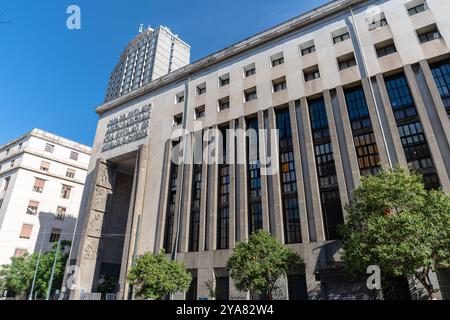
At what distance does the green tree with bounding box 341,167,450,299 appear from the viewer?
47.2ft

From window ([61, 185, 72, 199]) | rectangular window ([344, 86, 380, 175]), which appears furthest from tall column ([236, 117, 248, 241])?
window ([61, 185, 72, 199])

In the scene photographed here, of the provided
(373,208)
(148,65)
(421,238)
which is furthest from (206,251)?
(148,65)

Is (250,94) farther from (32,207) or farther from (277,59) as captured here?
(32,207)

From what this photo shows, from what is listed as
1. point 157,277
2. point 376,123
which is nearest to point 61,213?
point 157,277

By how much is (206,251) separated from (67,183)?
35.8 meters

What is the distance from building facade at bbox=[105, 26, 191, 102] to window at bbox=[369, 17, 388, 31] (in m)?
74.2

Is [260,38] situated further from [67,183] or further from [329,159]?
[67,183]

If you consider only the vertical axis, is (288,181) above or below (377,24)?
below

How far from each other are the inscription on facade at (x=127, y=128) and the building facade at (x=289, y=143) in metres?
0.52

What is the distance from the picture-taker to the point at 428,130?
21844mm

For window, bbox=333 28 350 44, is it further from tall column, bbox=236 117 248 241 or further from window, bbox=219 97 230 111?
window, bbox=219 97 230 111

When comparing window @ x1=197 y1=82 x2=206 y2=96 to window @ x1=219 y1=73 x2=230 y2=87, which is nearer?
window @ x1=219 y1=73 x2=230 y2=87

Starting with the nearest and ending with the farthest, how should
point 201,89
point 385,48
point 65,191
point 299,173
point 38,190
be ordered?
1. point 299,173
2. point 385,48
3. point 201,89
4. point 38,190
5. point 65,191

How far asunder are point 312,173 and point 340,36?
1502 cm
